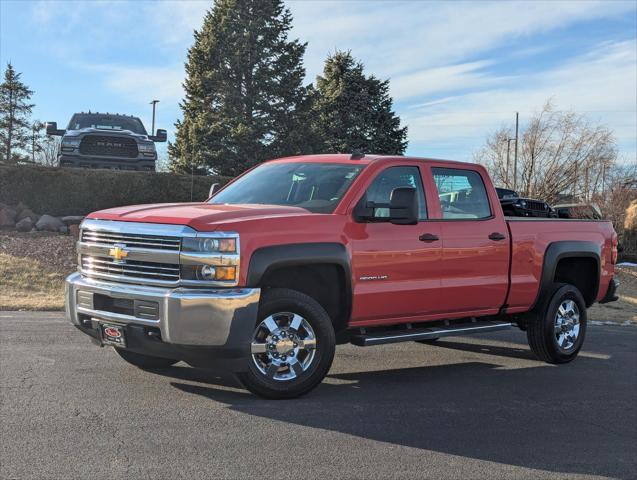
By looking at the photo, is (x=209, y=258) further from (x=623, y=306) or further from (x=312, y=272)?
(x=623, y=306)

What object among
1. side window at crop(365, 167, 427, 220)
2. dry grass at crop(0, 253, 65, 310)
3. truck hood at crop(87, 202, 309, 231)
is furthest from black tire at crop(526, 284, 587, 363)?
dry grass at crop(0, 253, 65, 310)

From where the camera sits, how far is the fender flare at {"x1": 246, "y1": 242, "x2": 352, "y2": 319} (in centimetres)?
514

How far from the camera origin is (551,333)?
7.39 m

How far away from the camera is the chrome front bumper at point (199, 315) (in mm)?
4898

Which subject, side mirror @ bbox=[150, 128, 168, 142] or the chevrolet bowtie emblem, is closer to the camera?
the chevrolet bowtie emblem

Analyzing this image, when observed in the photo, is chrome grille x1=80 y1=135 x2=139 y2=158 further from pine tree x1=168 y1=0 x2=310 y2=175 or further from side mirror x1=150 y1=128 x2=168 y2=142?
pine tree x1=168 y1=0 x2=310 y2=175

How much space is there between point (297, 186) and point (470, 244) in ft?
5.79

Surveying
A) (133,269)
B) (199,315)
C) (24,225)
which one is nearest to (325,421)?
(199,315)

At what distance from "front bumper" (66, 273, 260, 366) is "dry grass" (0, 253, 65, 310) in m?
5.64

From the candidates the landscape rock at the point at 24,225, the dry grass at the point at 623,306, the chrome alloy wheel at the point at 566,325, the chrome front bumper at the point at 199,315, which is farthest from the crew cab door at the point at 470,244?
the landscape rock at the point at 24,225

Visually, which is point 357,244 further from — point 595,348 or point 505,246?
point 595,348

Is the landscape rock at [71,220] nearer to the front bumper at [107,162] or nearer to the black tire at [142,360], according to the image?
the front bumper at [107,162]

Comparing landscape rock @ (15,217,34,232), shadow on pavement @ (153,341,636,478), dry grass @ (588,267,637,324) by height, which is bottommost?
dry grass @ (588,267,637,324)

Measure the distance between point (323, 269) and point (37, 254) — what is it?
1012 cm
